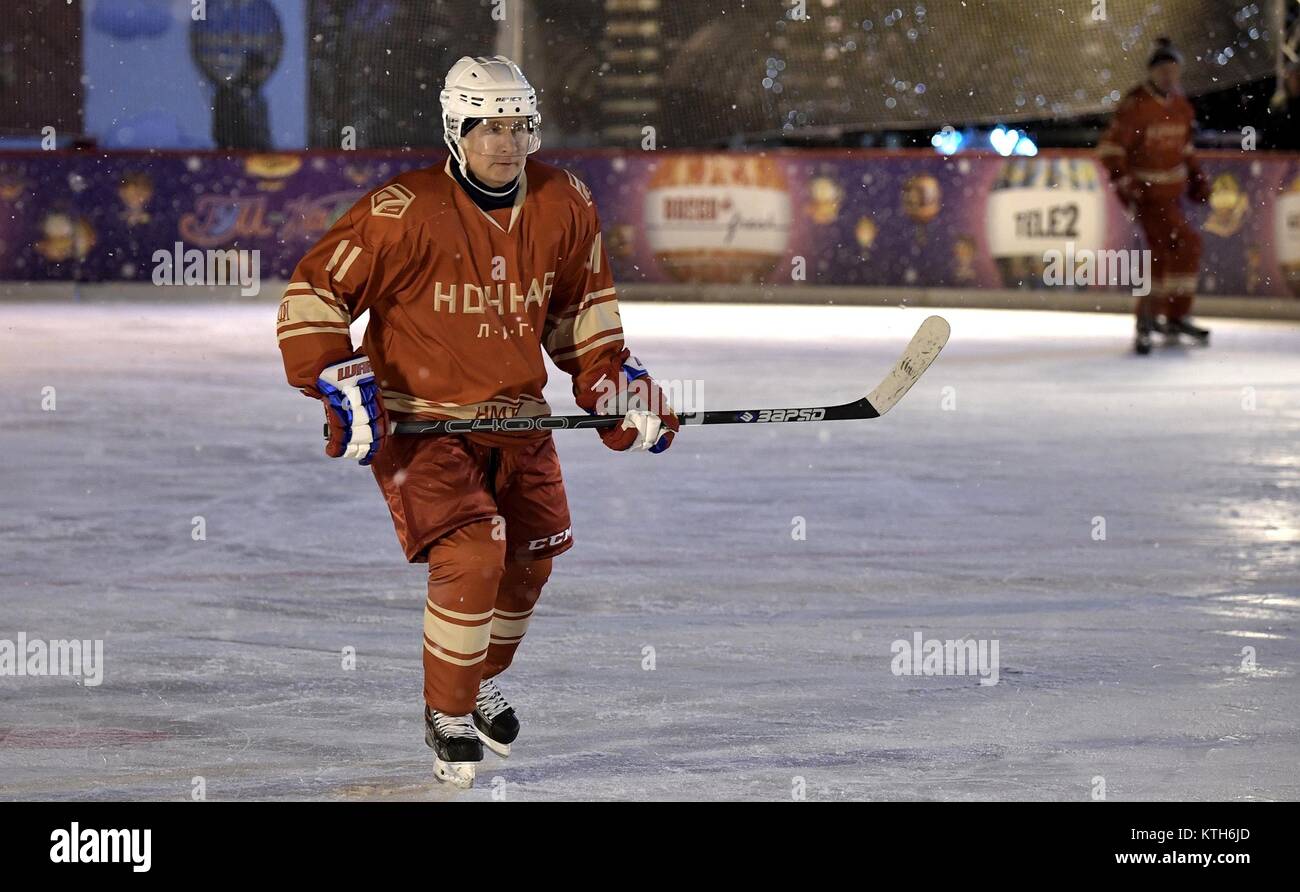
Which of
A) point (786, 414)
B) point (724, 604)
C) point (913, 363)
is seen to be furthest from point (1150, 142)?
point (786, 414)

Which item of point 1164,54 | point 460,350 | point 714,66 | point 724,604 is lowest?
point 724,604

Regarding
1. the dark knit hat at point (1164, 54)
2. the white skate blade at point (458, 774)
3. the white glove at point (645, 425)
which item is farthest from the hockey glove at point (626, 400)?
the dark knit hat at point (1164, 54)

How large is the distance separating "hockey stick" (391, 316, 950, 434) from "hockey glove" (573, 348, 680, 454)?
2 centimetres

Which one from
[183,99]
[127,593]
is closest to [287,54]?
[183,99]

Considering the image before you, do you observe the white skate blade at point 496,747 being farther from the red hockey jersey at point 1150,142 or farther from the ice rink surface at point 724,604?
the red hockey jersey at point 1150,142

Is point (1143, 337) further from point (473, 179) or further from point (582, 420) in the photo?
point (473, 179)

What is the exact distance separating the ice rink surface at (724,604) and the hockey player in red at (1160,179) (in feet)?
7.53

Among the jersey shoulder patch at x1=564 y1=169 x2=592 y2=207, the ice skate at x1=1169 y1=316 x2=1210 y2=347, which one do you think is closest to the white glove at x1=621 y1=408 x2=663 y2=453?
the jersey shoulder patch at x1=564 y1=169 x2=592 y2=207

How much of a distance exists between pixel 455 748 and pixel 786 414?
0.83 meters

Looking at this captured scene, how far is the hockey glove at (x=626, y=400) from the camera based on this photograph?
311cm

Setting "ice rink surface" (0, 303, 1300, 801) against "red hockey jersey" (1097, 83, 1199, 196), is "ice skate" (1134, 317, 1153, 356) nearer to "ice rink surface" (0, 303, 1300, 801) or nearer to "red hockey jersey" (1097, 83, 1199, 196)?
"red hockey jersey" (1097, 83, 1199, 196)

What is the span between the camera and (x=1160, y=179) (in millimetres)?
10703
